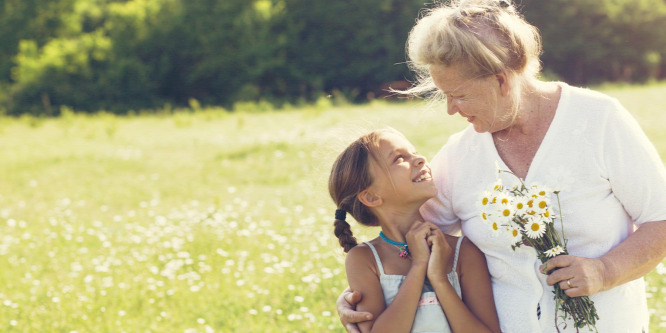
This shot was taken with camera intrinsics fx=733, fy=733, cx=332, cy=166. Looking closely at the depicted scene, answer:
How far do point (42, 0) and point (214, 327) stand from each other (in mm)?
26023

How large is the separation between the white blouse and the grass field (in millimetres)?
620

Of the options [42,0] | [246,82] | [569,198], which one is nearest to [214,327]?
[569,198]

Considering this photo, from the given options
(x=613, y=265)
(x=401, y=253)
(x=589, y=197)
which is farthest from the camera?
(x=401, y=253)

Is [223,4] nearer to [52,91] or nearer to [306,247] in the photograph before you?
[52,91]

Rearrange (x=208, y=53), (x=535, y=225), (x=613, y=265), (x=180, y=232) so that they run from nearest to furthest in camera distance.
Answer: (x=535, y=225) < (x=613, y=265) < (x=180, y=232) < (x=208, y=53)

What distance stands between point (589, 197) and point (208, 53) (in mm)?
24003

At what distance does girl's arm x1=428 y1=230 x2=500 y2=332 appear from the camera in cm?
284

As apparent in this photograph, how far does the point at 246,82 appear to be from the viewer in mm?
25672

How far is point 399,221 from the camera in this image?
3135 mm

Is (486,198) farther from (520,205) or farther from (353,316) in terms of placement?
(353,316)

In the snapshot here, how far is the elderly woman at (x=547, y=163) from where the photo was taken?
270cm

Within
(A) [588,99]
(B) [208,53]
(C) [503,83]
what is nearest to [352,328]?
(C) [503,83]

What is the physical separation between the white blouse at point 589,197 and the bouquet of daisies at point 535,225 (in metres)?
0.13

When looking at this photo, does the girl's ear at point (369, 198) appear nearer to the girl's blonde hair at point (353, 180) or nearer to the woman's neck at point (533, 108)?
the girl's blonde hair at point (353, 180)
